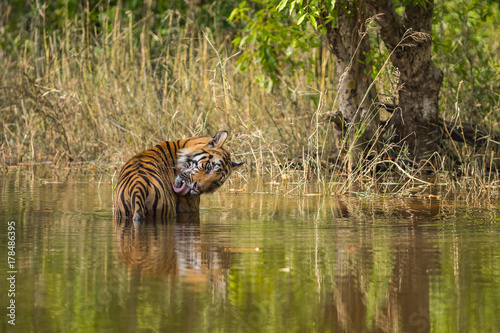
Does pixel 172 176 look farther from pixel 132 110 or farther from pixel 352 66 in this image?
pixel 132 110

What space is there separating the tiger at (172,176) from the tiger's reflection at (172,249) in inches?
4.9

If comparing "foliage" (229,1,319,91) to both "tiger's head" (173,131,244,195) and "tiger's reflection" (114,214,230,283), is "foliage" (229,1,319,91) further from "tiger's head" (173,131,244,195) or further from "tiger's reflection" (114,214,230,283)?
"tiger's reflection" (114,214,230,283)

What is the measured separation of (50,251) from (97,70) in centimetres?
763

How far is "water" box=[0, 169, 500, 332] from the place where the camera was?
11.2 feet

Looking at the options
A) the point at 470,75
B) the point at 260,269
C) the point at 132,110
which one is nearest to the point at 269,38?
the point at 132,110

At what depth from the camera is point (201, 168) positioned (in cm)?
646

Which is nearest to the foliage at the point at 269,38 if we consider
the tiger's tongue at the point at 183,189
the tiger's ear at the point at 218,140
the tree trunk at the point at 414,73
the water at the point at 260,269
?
the tree trunk at the point at 414,73

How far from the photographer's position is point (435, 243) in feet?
16.9

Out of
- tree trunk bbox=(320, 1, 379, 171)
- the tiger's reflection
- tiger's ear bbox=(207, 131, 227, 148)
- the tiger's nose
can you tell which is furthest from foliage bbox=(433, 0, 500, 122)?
the tiger's reflection

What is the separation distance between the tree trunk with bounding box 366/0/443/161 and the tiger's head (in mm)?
3052

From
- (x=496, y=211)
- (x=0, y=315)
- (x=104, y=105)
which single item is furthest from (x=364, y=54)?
(x=0, y=315)

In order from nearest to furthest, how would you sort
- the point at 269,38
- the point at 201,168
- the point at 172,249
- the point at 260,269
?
the point at 260,269
the point at 172,249
the point at 201,168
the point at 269,38

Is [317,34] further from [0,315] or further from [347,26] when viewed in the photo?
[0,315]

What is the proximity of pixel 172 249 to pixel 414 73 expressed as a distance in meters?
5.24
